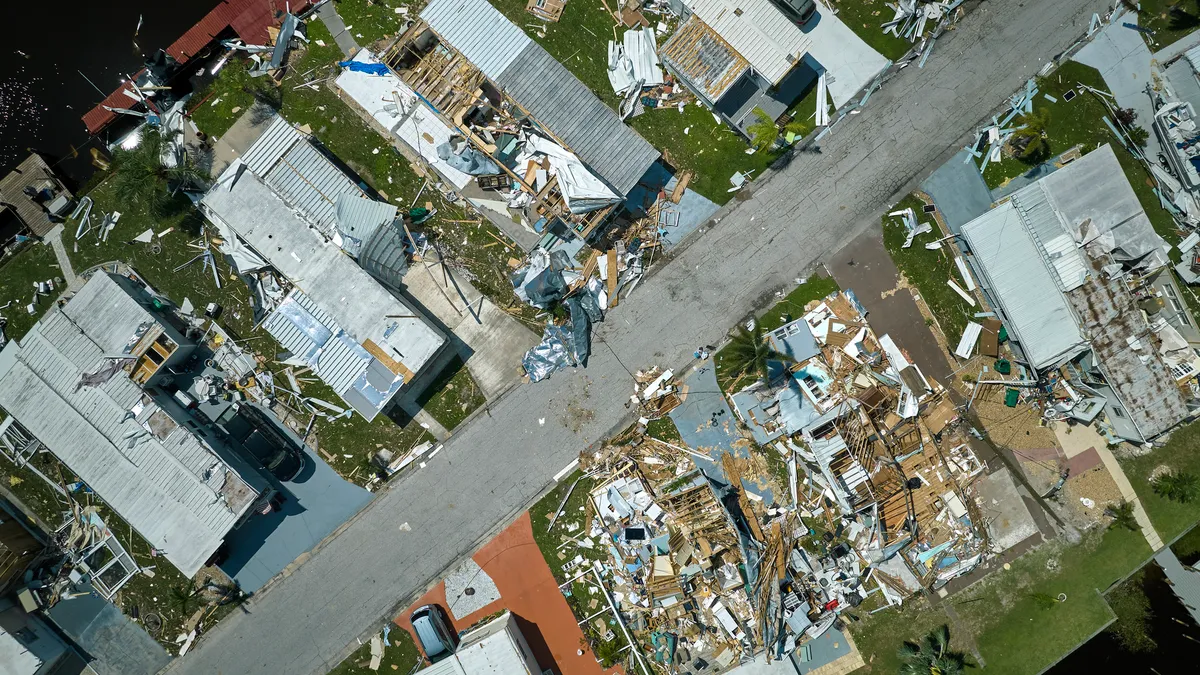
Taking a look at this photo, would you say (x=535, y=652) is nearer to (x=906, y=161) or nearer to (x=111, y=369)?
(x=111, y=369)

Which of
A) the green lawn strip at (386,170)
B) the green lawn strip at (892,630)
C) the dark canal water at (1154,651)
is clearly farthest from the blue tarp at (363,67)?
the dark canal water at (1154,651)

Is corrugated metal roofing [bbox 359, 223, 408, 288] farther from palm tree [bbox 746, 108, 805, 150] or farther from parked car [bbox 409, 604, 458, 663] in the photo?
palm tree [bbox 746, 108, 805, 150]

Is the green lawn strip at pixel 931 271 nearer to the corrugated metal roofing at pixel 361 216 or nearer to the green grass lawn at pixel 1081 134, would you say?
the green grass lawn at pixel 1081 134

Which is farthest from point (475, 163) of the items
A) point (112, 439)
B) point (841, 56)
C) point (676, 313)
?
point (112, 439)

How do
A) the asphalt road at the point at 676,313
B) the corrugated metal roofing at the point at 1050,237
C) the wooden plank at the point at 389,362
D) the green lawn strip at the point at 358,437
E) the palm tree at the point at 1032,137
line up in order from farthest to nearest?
1. the green lawn strip at the point at 358,437
2. the asphalt road at the point at 676,313
3. the palm tree at the point at 1032,137
4. the wooden plank at the point at 389,362
5. the corrugated metal roofing at the point at 1050,237

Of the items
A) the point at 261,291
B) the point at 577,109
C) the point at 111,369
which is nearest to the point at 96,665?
the point at 111,369

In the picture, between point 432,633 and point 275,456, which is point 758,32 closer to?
point 275,456

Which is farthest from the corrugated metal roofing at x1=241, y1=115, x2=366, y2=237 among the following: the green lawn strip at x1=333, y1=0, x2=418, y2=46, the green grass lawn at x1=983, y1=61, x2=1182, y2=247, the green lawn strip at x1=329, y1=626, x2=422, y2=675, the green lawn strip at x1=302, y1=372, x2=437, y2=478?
the green grass lawn at x1=983, y1=61, x2=1182, y2=247
